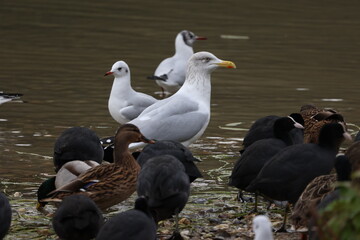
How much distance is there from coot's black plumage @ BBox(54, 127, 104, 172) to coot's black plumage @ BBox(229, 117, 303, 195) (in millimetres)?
1608

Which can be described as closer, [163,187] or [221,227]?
[163,187]

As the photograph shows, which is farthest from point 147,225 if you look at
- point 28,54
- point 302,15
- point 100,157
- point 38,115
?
point 302,15

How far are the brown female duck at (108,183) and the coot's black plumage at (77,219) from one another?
3.17ft

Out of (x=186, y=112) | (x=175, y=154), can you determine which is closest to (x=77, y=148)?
(x=175, y=154)

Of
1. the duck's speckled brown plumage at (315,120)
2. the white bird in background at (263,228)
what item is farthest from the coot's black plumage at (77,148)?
the white bird in background at (263,228)

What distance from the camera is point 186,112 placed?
38.8 ft

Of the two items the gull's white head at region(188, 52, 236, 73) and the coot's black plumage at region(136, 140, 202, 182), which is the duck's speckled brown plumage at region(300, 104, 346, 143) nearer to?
the gull's white head at region(188, 52, 236, 73)

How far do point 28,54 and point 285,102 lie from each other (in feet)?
20.5

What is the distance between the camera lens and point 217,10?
2795 cm

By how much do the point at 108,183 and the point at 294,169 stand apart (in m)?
1.62

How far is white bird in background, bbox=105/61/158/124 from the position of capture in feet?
43.8

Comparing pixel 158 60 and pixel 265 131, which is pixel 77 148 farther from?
pixel 158 60

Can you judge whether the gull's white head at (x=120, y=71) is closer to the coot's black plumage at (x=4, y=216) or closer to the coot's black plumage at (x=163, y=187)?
the coot's black plumage at (x=163, y=187)

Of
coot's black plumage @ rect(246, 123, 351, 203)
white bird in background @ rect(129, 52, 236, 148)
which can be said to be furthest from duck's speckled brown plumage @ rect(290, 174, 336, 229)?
white bird in background @ rect(129, 52, 236, 148)
